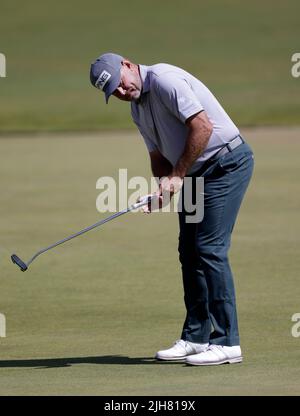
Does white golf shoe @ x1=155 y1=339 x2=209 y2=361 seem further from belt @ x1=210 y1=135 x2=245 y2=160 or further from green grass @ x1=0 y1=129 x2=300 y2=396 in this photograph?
belt @ x1=210 y1=135 x2=245 y2=160

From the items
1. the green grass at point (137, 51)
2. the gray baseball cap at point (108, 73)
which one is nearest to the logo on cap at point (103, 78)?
the gray baseball cap at point (108, 73)

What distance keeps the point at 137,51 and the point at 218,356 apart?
3430 centimetres

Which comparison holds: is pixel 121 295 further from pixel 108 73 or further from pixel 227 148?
pixel 108 73

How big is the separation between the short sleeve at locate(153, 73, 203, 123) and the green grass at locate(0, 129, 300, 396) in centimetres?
153

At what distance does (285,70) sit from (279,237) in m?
24.6

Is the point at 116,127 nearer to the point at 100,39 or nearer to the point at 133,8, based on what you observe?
the point at 100,39

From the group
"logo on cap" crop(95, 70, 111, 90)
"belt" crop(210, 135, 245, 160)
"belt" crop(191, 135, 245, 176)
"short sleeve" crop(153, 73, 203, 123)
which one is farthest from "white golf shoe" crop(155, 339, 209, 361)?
"logo on cap" crop(95, 70, 111, 90)

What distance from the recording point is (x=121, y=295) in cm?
1007

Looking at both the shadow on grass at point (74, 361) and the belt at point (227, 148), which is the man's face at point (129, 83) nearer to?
the belt at point (227, 148)

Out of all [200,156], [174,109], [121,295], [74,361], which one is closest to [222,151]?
[200,156]

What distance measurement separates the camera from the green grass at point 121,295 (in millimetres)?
7133

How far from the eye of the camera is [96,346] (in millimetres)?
8312

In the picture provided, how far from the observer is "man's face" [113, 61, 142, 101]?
7488mm

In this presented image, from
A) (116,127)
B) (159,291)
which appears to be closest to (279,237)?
(159,291)
